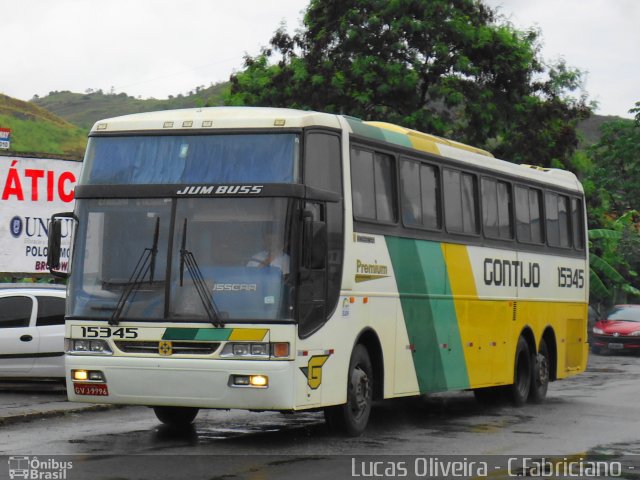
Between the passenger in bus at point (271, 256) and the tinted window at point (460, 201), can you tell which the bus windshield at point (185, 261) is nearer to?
the passenger in bus at point (271, 256)

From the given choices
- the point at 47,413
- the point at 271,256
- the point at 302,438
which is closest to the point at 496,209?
the point at 302,438

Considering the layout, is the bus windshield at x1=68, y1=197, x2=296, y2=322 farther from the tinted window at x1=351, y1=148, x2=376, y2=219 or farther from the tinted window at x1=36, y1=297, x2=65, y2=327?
the tinted window at x1=36, y1=297, x2=65, y2=327

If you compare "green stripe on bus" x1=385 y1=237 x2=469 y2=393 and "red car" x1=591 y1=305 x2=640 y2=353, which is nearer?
"green stripe on bus" x1=385 y1=237 x2=469 y2=393

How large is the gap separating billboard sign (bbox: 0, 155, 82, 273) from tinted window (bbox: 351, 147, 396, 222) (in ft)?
43.5

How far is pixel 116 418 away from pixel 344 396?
13.1ft

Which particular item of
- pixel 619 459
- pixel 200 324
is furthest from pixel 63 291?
pixel 619 459

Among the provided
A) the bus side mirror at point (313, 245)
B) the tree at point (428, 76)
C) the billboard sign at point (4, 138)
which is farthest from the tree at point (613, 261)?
the bus side mirror at point (313, 245)

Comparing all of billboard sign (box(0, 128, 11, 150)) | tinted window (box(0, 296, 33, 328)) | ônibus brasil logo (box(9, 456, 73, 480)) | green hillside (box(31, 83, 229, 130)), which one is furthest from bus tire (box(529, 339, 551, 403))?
green hillside (box(31, 83, 229, 130))

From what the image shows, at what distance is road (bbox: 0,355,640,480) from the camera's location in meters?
11.2

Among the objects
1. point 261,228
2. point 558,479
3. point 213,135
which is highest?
point 213,135

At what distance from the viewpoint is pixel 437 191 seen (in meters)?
15.9

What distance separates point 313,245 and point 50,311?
806 cm

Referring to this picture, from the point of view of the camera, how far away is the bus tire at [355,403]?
527 inches

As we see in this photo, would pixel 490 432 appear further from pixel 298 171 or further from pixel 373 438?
pixel 298 171
